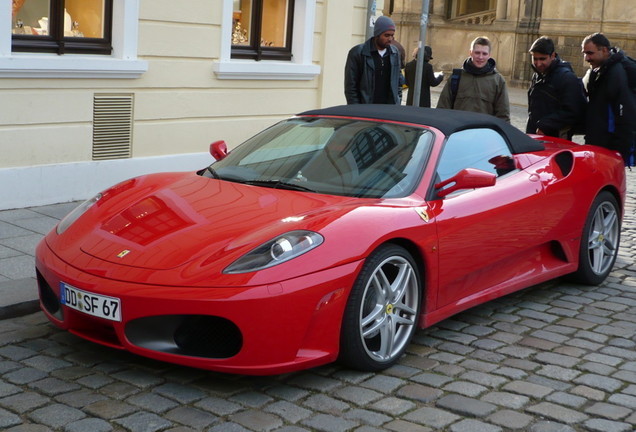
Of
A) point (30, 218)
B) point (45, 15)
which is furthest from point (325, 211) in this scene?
point (45, 15)

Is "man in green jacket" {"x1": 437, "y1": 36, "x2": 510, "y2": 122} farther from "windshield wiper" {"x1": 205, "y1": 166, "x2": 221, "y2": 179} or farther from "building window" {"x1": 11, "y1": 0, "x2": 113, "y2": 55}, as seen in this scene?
"windshield wiper" {"x1": 205, "y1": 166, "x2": 221, "y2": 179}

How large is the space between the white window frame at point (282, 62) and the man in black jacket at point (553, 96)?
3.30 m

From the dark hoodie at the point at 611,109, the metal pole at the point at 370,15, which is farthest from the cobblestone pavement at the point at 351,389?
the metal pole at the point at 370,15

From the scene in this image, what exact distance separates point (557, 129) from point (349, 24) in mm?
4075

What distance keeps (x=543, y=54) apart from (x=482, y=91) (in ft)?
2.66

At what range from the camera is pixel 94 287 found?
462 cm

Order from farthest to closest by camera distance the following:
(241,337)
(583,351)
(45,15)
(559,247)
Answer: (45,15) → (559,247) → (583,351) → (241,337)

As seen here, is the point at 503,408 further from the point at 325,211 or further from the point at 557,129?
the point at 557,129

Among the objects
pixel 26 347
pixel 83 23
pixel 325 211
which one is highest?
pixel 83 23

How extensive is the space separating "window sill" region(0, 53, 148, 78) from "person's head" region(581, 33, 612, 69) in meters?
4.09

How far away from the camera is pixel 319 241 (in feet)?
15.5

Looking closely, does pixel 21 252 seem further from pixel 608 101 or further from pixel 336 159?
pixel 608 101

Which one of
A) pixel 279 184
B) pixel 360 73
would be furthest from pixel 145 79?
pixel 279 184

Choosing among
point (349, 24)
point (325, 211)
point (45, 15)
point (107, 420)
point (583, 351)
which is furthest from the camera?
point (349, 24)
